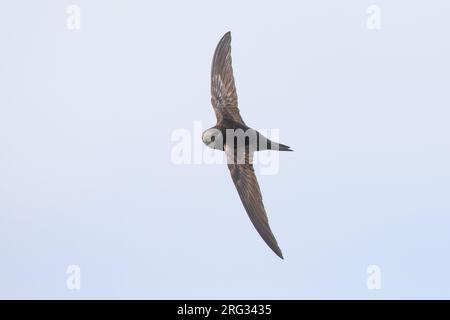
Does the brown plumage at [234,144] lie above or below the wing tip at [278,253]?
above

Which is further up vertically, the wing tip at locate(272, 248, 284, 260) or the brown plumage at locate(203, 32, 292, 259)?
the brown plumage at locate(203, 32, 292, 259)

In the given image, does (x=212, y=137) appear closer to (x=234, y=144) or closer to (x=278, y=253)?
(x=234, y=144)

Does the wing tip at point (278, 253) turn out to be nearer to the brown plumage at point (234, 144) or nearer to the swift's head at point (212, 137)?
the brown plumage at point (234, 144)

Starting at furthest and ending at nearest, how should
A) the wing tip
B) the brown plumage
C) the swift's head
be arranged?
1. the swift's head
2. the brown plumage
3. the wing tip

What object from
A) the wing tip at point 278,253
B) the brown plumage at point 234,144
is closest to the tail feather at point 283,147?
the brown plumage at point 234,144

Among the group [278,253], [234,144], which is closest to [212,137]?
[234,144]

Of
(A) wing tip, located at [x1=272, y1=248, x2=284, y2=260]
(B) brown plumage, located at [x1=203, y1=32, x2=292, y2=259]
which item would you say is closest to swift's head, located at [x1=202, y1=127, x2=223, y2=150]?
(B) brown plumage, located at [x1=203, y1=32, x2=292, y2=259]

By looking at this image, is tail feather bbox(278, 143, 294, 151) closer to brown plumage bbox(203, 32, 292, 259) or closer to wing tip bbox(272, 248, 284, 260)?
brown plumage bbox(203, 32, 292, 259)
